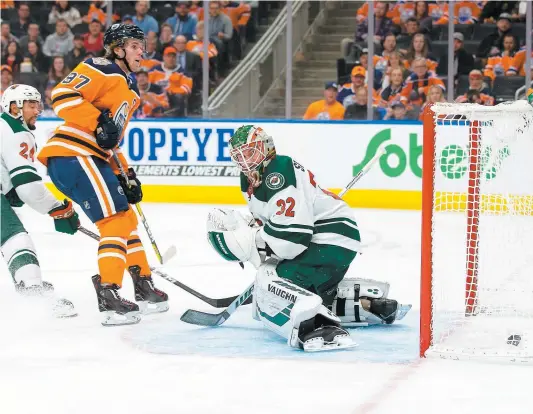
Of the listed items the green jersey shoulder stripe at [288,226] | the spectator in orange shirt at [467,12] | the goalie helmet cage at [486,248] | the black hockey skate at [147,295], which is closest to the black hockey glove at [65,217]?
the black hockey skate at [147,295]

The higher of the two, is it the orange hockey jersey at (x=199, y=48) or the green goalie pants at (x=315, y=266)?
the orange hockey jersey at (x=199, y=48)

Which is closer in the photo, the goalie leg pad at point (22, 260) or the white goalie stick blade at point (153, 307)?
the white goalie stick blade at point (153, 307)

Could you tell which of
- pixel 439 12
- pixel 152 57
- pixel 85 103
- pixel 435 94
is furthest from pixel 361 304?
pixel 152 57

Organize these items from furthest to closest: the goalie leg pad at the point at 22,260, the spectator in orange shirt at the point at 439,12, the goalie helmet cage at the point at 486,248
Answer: the spectator in orange shirt at the point at 439,12 < the goalie leg pad at the point at 22,260 < the goalie helmet cage at the point at 486,248

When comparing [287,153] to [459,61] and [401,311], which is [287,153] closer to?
[459,61]

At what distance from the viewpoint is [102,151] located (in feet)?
14.1

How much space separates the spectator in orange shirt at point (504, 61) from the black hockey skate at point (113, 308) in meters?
4.78

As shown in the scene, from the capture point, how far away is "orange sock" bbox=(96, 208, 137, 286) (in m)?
4.12

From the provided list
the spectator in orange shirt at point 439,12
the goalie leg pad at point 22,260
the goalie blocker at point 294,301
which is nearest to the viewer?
the goalie blocker at point 294,301

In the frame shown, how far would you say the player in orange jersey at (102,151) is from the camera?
4137 mm

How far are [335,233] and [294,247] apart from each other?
24 centimetres

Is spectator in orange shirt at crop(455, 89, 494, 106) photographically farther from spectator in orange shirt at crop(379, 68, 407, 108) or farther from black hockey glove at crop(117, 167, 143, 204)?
black hockey glove at crop(117, 167, 143, 204)

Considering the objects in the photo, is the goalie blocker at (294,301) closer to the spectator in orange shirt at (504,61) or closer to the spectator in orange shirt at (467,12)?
the spectator in orange shirt at (504,61)

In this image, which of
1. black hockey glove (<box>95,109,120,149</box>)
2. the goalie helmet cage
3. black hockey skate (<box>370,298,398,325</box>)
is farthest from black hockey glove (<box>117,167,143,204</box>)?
the goalie helmet cage
